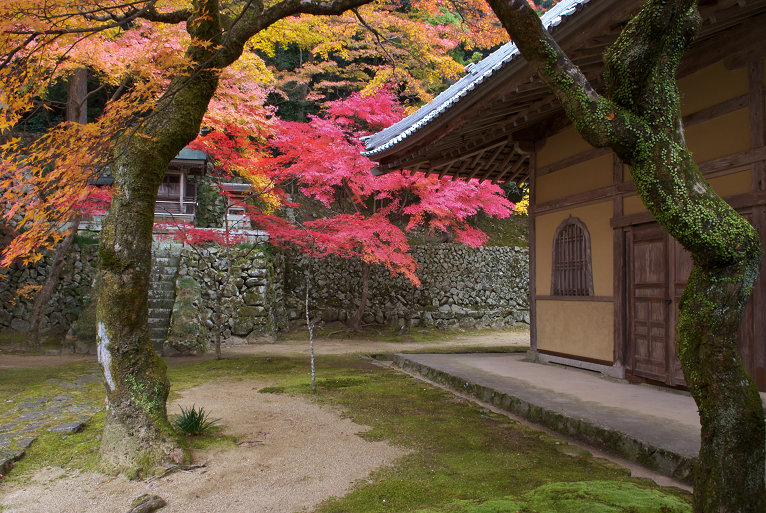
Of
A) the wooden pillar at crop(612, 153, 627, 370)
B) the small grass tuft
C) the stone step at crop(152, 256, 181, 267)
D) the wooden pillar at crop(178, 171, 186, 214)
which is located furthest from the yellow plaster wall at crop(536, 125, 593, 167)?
the wooden pillar at crop(178, 171, 186, 214)

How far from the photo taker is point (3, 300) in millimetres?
11648

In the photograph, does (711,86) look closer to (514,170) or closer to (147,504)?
(514,170)

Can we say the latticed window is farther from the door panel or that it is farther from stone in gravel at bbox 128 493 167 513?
stone in gravel at bbox 128 493 167 513

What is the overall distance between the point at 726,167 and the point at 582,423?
277 centimetres

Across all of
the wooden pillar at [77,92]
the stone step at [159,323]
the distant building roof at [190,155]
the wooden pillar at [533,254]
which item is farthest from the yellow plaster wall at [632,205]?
the distant building roof at [190,155]

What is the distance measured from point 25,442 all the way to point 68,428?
46 centimetres

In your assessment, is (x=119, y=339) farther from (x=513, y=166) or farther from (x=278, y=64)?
(x=278, y=64)

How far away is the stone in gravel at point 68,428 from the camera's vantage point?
4.57m

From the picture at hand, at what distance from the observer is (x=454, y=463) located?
3631 millimetres

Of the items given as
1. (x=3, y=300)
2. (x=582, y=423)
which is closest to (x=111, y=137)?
(x=582, y=423)

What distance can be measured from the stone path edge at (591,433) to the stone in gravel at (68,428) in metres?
4.09

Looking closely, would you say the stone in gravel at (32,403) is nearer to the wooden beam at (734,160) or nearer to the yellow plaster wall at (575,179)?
the yellow plaster wall at (575,179)

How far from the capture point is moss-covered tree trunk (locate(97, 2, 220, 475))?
12.0ft

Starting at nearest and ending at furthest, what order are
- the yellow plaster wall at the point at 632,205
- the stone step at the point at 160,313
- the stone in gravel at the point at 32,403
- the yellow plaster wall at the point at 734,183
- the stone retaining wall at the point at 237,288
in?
1. the yellow plaster wall at the point at 734,183
2. the stone in gravel at the point at 32,403
3. the yellow plaster wall at the point at 632,205
4. the stone step at the point at 160,313
5. the stone retaining wall at the point at 237,288
